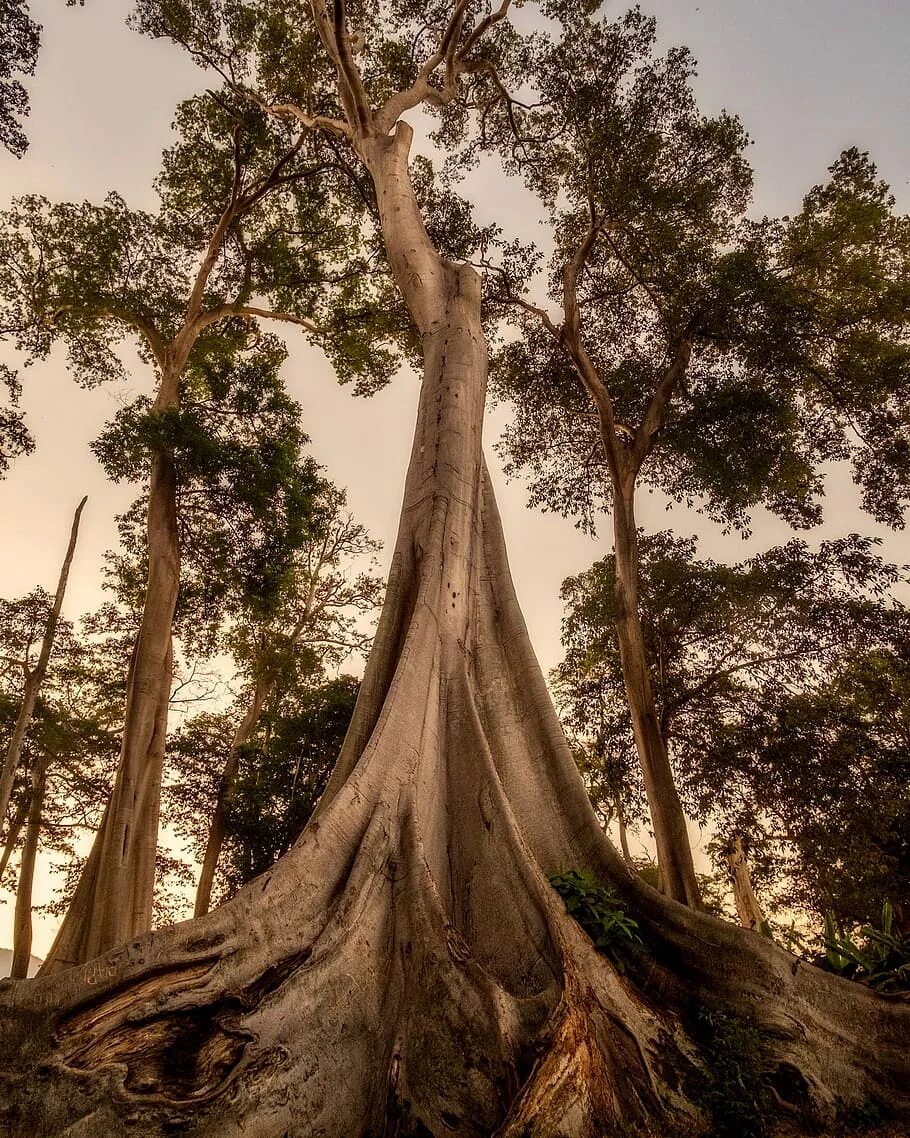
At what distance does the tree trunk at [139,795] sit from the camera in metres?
6.46

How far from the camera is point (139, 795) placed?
290 inches

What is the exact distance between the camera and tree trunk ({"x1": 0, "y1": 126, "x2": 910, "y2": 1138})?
6.19ft

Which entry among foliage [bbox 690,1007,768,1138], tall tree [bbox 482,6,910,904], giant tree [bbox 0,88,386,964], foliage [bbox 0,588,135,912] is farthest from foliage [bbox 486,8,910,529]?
foliage [bbox 0,588,135,912]

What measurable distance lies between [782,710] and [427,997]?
26.8 ft

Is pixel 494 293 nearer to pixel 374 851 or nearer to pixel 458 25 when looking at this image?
pixel 458 25

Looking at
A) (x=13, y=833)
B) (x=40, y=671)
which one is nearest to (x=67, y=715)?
(x=13, y=833)

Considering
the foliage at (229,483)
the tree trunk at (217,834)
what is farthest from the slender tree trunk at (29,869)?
the foliage at (229,483)

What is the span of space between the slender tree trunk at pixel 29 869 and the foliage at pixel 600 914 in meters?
14.7

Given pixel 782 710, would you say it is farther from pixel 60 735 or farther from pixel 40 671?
pixel 60 735

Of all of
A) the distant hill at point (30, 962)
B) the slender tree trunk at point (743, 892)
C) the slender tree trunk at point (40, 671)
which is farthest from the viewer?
the distant hill at point (30, 962)

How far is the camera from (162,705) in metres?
8.17

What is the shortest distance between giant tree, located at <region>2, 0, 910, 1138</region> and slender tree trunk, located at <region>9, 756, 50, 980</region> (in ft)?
45.6

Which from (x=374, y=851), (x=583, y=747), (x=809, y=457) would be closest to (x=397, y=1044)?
(x=374, y=851)

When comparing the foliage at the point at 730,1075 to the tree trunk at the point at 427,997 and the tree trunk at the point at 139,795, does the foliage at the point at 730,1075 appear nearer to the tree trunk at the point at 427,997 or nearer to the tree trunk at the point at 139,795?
the tree trunk at the point at 427,997
